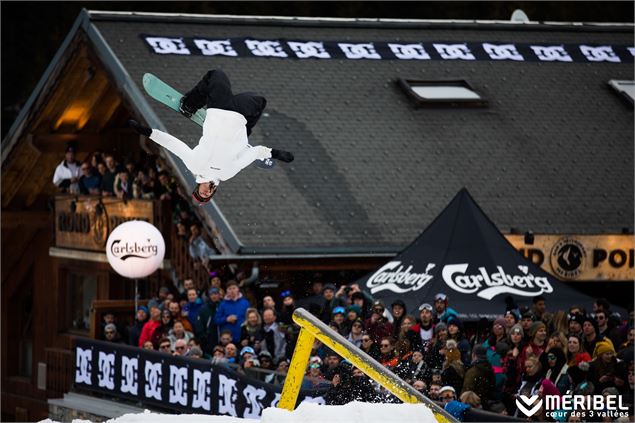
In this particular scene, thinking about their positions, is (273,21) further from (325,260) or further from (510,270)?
(510,270)

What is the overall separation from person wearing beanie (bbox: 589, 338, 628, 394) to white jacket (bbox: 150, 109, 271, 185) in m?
3.75

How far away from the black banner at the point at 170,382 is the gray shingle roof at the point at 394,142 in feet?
7.45

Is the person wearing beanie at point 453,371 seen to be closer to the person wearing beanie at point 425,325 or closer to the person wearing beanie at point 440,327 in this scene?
the person wearing beanie at point 440,327

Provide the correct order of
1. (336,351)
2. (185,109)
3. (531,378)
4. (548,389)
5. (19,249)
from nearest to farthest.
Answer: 1. (336,351)
2. (185,109)
3. (548,389)
4. (531,378)
5. (19,249)

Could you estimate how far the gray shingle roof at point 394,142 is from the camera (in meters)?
22.2

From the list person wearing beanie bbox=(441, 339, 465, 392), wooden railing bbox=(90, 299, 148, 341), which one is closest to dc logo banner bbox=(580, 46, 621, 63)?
wooden railing bbox=(90, 299, 148, 341)

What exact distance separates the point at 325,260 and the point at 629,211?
513cm

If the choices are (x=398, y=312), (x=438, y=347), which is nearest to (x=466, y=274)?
(x=398, y=312)

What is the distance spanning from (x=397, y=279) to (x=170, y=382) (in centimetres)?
289

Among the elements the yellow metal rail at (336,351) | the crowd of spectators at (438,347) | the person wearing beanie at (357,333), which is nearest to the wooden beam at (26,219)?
the crowd of spectators at (438,347)

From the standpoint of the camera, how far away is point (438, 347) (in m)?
15.3

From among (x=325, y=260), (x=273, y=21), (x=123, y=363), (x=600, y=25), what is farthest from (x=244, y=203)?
(x=600, y=25)

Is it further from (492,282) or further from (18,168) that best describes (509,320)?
(18,168)

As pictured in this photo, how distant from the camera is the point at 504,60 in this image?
26172 millimetres
